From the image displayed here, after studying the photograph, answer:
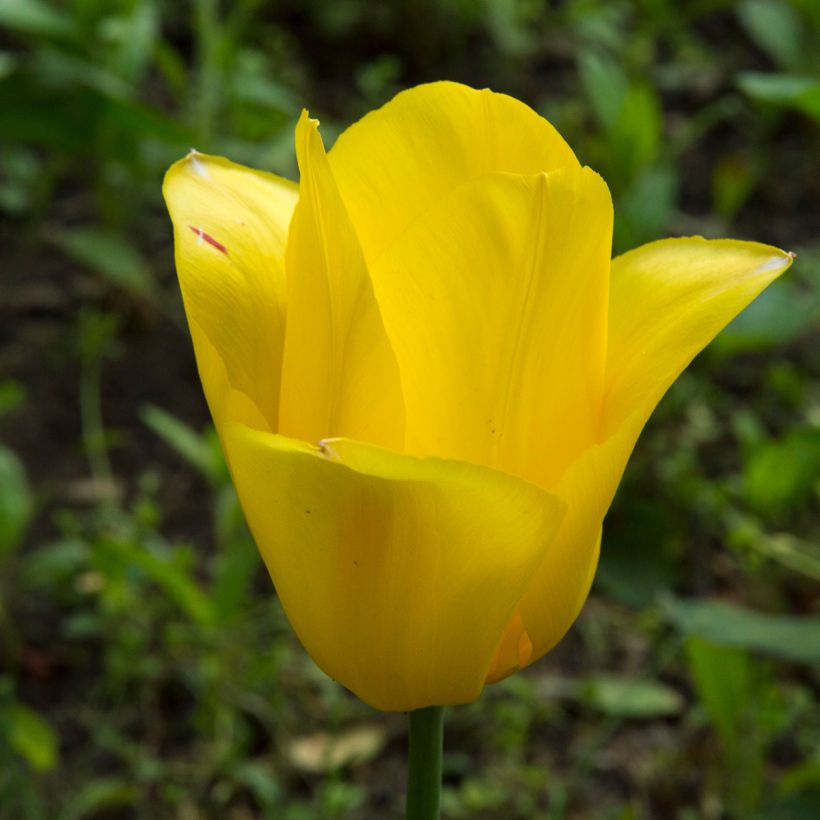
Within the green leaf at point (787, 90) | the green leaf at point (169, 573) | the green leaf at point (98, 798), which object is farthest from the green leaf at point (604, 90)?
the green leaf at point (98, 798)

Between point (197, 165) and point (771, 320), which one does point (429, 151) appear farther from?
point (771, 320)

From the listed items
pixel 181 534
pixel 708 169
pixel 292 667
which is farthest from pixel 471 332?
pixel 708 169

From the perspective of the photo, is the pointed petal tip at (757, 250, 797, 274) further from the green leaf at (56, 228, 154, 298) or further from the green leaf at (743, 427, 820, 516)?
the green leaf at (56, 228, 154, 298)

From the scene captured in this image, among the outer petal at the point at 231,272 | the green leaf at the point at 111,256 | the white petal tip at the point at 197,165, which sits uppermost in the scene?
the white petal tip at the point at 197,165

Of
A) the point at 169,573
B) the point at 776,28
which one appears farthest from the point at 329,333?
the point at 776,28

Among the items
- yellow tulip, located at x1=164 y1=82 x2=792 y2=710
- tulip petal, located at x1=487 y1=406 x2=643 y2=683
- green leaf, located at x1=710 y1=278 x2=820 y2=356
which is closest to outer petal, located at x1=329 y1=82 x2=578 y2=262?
yellow tulip, located at x1=164 y1=82 x2=792 y2=710

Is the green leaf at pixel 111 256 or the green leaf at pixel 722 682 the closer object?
the green leaf at pixel 722 682

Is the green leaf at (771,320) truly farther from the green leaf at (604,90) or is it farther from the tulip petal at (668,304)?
the tulip petal at (668,304)
